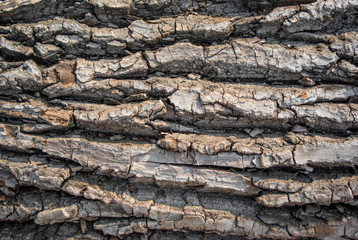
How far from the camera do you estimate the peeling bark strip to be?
3.47 metres

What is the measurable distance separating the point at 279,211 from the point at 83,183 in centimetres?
303

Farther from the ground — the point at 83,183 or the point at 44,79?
the point at 44,79

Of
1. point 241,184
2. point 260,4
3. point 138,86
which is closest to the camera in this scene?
point 241,184

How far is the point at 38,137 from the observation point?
366 cm

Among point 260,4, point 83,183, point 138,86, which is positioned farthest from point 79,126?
point 260,4

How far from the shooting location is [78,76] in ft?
12.3

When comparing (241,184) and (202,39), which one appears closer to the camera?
(241,184)

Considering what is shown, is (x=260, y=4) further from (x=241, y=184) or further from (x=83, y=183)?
(x=83, y=183)

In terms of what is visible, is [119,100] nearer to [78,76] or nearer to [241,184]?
[78,76]

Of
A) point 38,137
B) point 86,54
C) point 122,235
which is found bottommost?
point 122,235

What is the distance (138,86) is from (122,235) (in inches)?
92.1

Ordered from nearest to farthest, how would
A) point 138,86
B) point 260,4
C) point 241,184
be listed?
point 241,184 → point 138,86 → point 260,4

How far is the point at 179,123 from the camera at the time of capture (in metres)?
3.69

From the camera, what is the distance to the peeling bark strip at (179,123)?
3.47 metres
